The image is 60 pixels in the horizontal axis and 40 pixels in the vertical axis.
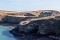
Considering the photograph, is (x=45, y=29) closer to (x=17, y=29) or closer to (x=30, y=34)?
(x=30, y=34)

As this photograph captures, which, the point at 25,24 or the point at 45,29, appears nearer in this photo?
the point at 45,29

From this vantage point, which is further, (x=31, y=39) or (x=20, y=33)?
(x=20, y=33)

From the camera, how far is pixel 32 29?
124 feet

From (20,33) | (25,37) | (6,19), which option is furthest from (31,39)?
(6,19)

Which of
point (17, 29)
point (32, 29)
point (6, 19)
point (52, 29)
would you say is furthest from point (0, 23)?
point (52, 29)

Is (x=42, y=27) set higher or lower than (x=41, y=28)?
higher

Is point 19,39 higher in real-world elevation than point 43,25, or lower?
lower

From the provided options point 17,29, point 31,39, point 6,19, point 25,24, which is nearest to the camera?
point 31,39

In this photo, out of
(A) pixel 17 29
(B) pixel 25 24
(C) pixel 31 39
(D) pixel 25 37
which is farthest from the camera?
(A) pixel 17 29

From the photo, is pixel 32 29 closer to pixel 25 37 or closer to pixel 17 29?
pixel 25 37

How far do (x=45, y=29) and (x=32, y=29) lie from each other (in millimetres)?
3244

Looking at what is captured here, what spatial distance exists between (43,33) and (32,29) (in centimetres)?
302

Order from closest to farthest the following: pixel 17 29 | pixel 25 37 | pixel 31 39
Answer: pixel 31 39, pixel 25 37, pixel 17 29

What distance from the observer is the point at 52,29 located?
3484 centimetres
